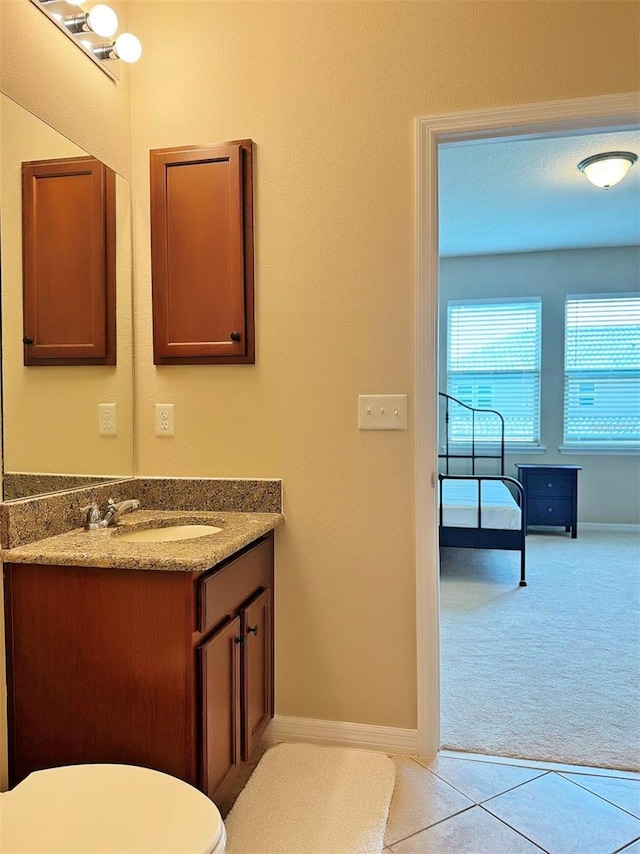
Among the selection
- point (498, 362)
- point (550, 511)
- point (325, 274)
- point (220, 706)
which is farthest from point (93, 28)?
point (550, 511)

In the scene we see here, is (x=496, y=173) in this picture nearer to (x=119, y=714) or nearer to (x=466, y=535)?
(x=466, y=535)

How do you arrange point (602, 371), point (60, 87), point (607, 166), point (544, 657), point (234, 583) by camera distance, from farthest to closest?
point (602, 371), point (607, 166), point (544, 657), point (60, 87), point (234, 583)

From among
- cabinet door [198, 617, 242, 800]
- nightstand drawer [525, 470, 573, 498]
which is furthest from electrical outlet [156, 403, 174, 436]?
nightstand drawer [525, 470, 573, 498]

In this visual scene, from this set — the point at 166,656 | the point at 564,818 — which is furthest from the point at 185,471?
the point at 564,818

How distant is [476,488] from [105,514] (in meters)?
3.44

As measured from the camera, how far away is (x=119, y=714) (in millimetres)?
1609

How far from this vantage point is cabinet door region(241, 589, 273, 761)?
1.91m

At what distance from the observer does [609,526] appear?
5.78m

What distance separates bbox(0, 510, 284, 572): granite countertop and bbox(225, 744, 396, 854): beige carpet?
2.55ft

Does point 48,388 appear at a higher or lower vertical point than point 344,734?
higher

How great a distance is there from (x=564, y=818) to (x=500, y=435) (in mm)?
4470

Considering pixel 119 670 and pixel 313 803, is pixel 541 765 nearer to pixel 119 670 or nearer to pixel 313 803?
pixel 313 803

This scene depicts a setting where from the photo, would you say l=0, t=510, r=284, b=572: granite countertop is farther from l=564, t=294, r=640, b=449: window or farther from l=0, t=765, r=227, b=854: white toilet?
l=564, t=294, r=640, b=449: window

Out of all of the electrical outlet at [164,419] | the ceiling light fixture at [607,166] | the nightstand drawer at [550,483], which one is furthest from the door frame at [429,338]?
the nightstand drawer at [550,483]
